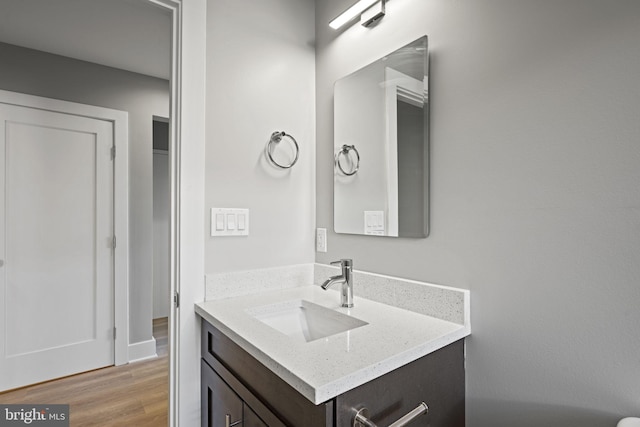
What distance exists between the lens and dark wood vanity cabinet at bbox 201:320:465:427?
0.74 meters

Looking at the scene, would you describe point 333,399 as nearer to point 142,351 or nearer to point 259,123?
point 259,123

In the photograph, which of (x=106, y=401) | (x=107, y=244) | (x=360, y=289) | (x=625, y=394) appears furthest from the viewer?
(x=107, y=244)

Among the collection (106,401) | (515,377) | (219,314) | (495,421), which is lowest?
(106,401)

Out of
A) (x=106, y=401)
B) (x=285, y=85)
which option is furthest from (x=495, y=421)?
(x=106, y=401)

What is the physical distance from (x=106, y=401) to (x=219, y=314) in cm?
160

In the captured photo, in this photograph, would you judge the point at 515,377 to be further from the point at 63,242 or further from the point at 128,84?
the point at 128,84

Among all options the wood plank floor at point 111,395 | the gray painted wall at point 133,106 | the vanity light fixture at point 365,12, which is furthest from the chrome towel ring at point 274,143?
the gray painted wall at point 133,106

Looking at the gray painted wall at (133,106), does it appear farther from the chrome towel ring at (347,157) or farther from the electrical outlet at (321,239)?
the chrome towel ring at (347,157)

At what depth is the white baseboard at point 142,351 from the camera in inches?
105

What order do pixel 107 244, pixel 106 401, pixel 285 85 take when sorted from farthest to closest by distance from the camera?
pixel 107 244
pixel 106 401
pixel 285 85

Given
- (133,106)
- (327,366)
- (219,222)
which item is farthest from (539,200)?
(133,106)

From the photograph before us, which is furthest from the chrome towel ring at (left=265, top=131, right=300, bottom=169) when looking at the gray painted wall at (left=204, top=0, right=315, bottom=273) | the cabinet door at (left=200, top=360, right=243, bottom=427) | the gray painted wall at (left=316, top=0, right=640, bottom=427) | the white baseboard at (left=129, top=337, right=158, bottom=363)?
the white baseboard at (left=129, top=337, right=158, bottom=363)

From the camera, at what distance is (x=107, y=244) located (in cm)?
254

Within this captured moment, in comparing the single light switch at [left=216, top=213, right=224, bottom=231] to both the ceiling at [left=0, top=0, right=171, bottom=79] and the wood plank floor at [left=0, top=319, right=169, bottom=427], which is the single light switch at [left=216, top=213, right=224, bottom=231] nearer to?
the ceiling at [left=0, top=0, right=171, bottom=79]
